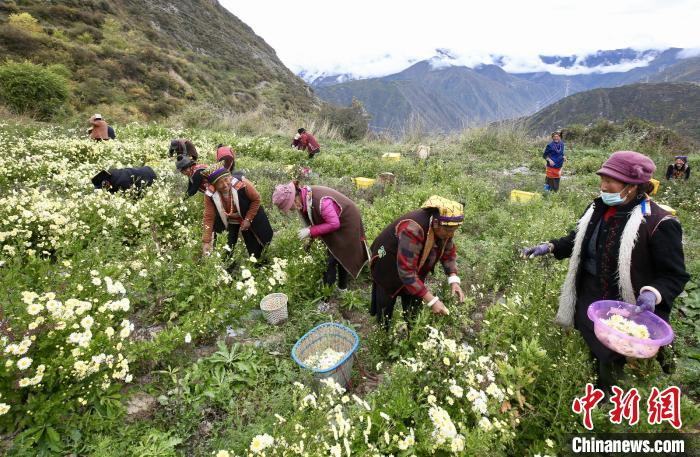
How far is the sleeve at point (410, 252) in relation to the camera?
299 cm

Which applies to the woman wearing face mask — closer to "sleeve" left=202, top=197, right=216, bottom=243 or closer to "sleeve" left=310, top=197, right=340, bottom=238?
"sleeve" left=310, top=197, right=340, bottom=238

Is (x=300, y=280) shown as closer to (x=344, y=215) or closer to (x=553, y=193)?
(x=344, y=215)

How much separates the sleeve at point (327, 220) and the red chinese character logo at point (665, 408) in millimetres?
2964

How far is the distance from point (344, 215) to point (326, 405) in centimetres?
235

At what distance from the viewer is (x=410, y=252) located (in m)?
3.01

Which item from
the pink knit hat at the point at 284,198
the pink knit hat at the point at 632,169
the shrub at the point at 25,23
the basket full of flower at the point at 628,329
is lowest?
the basket full of flower at the point at 628,329

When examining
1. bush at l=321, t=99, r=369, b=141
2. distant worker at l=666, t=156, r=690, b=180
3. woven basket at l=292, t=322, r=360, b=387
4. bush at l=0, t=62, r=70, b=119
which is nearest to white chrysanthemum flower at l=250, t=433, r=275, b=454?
woven basket at l=292, t=322, r=360, b=387

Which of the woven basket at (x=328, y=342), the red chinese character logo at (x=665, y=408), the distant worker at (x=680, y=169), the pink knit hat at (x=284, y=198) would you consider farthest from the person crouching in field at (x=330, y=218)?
the distant worker at (x=680, y=169)

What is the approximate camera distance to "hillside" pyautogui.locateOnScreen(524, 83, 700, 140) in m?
64.9

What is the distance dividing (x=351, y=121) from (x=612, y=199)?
2377cm

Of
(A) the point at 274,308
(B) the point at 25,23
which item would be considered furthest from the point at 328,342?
(B) the point at 25,23

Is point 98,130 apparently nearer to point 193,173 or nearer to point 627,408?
point 193,173

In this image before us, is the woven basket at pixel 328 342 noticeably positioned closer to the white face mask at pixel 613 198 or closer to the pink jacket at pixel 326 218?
the pink jacket at pixel 326 218

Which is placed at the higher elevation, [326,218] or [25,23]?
[25,23]
